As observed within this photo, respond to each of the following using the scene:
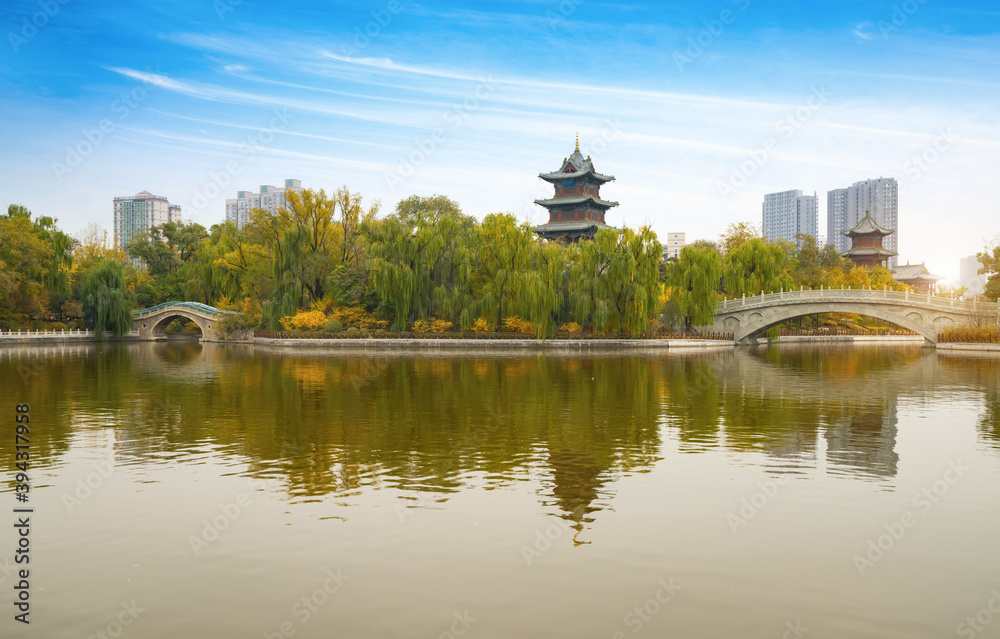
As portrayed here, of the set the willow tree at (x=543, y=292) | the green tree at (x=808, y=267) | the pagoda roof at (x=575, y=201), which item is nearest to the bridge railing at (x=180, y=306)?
the willow tree at (x=543, y=292)

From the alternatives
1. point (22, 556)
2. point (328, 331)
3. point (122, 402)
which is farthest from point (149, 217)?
point (22, 556)

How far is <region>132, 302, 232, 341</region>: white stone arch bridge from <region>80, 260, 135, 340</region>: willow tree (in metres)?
4.42

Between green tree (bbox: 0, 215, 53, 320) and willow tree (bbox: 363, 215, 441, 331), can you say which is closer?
willow tree (bbox: 363, 215, 441, 331)

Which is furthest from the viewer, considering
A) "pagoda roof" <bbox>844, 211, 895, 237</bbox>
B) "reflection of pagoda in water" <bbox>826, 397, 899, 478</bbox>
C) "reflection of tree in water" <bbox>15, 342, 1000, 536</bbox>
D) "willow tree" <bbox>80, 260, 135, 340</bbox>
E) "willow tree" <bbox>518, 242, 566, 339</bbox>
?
"pagoda roof" <bbox>844, 211, 895, 237</bbox>

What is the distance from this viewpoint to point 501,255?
38.6m

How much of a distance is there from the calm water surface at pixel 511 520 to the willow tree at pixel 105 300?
3409 centimetres

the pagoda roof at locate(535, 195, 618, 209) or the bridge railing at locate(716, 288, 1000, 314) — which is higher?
the pagoda roof at locate(535, 195, 618, 209)

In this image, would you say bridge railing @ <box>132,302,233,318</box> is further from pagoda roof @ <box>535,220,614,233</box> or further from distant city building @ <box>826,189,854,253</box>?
distant city building @ <box>826,189,854,253</box>

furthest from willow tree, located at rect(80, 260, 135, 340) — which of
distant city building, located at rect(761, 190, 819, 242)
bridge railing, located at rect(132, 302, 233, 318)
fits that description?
distant city building, located at rect(761, 190, 819, 242)

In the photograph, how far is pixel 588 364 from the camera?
2708cm

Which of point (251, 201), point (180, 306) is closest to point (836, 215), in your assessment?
point (251, 201)

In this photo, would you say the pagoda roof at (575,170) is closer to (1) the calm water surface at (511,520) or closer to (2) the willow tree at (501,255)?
(2) the willow tree at (501,255)

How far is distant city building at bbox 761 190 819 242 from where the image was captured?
179 m

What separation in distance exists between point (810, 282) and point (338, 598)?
5575cm
